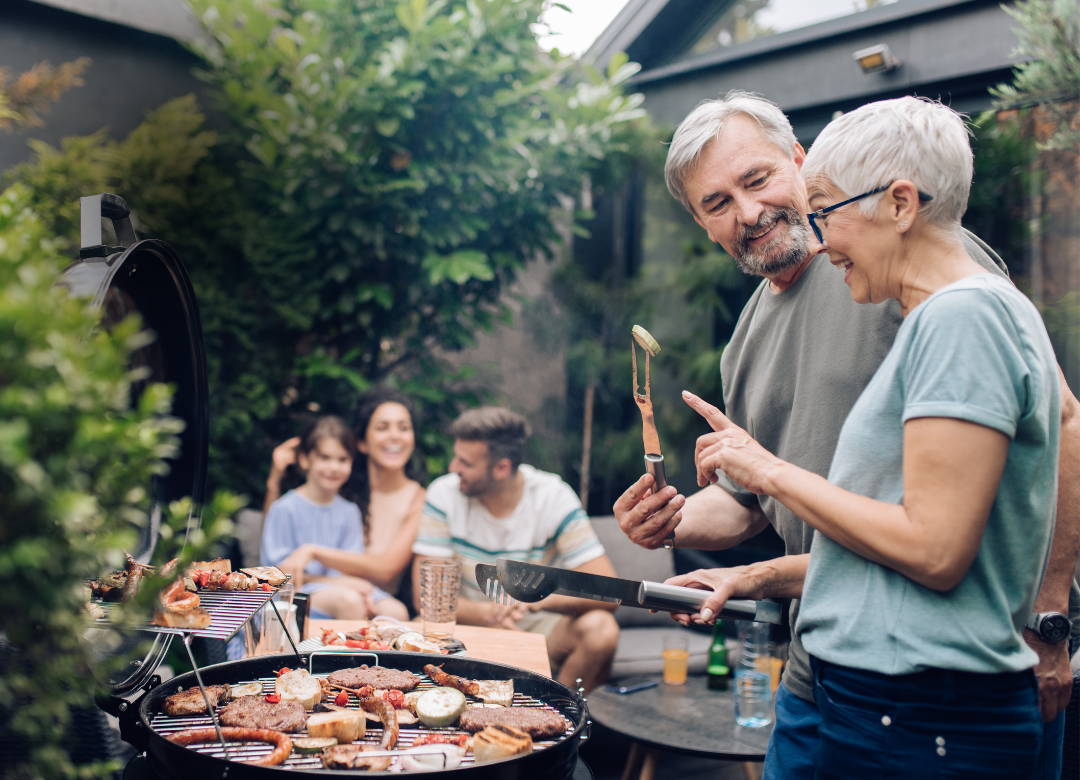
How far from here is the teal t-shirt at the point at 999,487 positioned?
922mm

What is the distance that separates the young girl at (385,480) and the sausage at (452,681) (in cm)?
199

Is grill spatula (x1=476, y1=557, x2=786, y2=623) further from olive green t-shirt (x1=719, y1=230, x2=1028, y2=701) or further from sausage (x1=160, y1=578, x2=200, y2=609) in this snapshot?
sausage (x1=160, y1=578, x2=200, y2=609)

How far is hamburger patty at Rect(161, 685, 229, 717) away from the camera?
1.30m

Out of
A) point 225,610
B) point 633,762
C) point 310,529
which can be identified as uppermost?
point 225,610

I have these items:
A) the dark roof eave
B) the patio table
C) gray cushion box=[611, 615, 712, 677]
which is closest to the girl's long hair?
gray cushion box=[611, 615, 712, 677]

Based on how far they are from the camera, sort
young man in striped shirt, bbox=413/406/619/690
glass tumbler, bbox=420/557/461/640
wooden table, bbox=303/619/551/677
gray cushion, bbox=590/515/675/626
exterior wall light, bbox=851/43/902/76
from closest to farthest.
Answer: wooden table, bbox=303/619/551/677 → glass tumbler, bbox=420/557/461/640 → young man in striped shirt, bbox=413/406/619/690 → exterior wall light, bbox=851/43/902/76 → gray cushion, bbox=590/515/675/626

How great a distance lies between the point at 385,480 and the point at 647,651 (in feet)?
4.98

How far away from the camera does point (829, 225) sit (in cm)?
113

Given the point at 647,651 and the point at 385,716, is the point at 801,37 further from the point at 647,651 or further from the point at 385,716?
the point at 385,716

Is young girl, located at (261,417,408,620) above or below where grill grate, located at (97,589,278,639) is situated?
below

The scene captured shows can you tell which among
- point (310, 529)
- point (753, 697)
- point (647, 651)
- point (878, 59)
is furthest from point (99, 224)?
point (878, 59)

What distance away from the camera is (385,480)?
150 inches

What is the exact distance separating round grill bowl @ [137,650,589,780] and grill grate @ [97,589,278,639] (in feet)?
0.46

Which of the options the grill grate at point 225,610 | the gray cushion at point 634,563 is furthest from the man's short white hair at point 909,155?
the gray cushion at point 634,563
